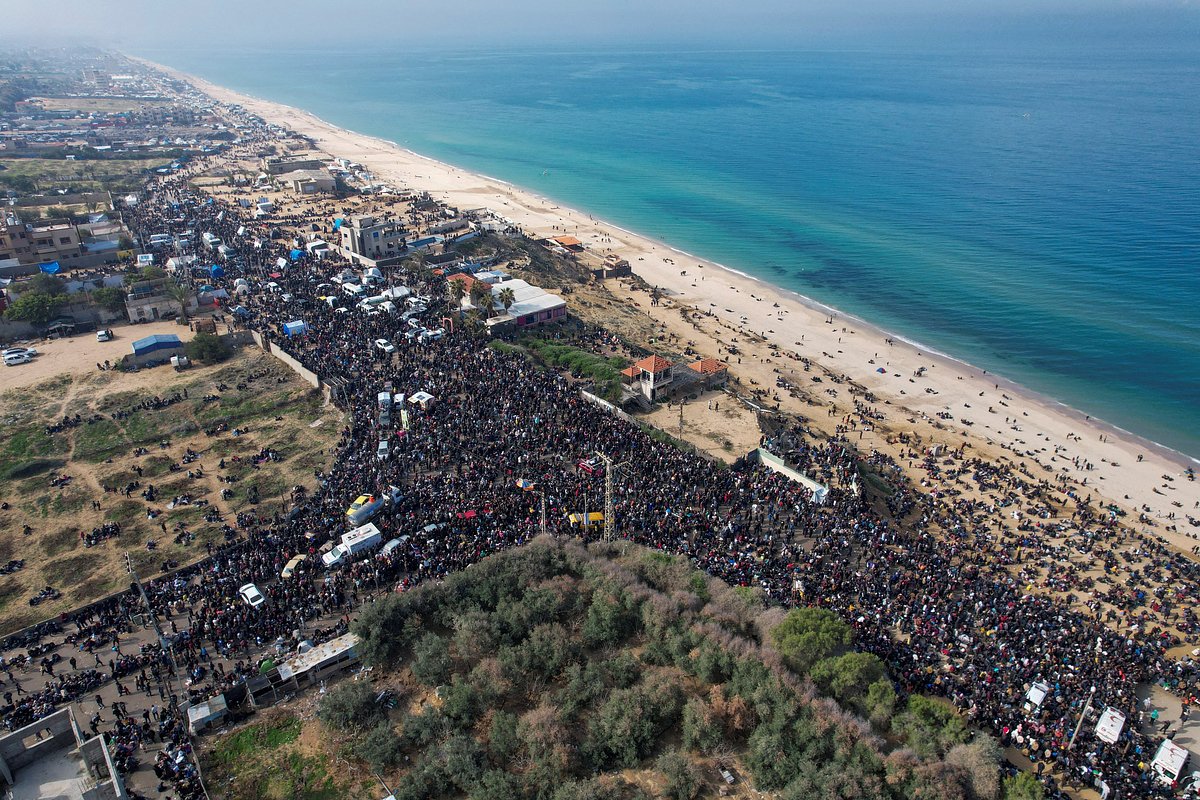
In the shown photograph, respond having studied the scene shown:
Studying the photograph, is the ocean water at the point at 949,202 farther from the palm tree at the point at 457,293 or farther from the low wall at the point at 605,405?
the palm tree at the point at 457,293

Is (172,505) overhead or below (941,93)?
below

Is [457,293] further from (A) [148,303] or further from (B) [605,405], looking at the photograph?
(A) [148,303]

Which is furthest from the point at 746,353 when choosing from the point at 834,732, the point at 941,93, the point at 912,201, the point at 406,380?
the point at 941,93

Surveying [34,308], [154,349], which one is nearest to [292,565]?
[154,349]

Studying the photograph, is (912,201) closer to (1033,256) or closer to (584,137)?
(1033,256)

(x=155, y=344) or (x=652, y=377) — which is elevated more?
(x=652, y=377)

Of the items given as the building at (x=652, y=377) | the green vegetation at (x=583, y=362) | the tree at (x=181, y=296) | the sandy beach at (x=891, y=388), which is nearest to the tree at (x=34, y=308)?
the tree at (x=181, y=296)
